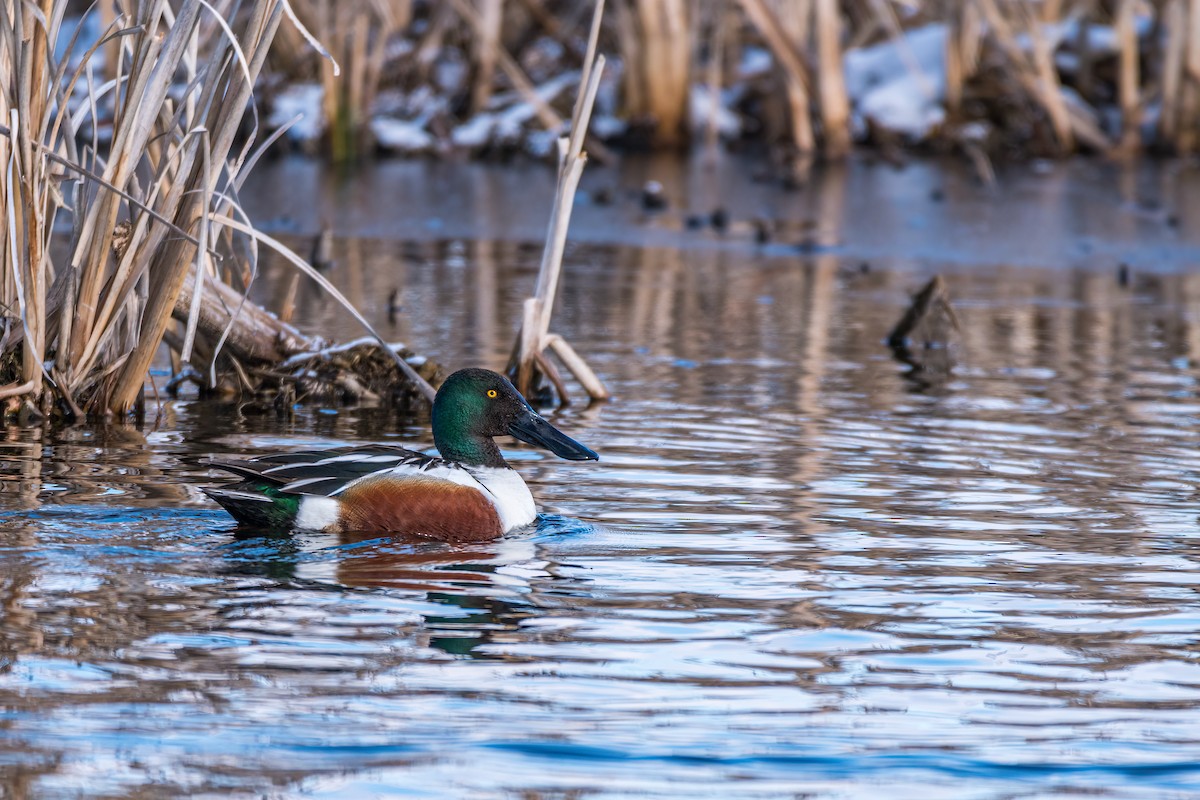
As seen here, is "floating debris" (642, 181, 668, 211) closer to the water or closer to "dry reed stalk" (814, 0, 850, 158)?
"dry reed stalk" (814, 0, 850, 158)

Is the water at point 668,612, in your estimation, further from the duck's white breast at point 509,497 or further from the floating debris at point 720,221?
the floating debris at point 720,221

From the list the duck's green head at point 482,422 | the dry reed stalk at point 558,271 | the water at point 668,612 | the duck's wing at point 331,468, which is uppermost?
the dry reed stalk at point 558,271

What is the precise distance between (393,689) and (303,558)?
140cm

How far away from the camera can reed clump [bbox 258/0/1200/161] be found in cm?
2055

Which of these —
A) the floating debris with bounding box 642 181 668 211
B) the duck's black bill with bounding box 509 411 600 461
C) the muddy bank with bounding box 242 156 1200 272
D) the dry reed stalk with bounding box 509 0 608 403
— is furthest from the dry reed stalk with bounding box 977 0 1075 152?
the duck's black bill with bounding box 509 411 600 461

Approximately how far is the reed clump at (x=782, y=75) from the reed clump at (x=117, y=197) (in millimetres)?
12470

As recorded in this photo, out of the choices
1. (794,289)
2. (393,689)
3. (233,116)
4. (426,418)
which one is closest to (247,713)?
(393,689)

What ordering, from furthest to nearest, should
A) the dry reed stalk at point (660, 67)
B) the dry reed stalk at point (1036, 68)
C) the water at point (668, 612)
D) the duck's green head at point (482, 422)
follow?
the dry reed stalk at point (660, 67), the dry reed stalk at point (1036, 68), the duck's green head at point (482, 422), the water at point (668, 612)

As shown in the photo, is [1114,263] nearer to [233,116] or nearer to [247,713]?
[233,116]

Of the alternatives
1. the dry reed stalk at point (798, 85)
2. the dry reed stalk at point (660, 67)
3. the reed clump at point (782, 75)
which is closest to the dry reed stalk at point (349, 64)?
the reed clump at point (782, 75)

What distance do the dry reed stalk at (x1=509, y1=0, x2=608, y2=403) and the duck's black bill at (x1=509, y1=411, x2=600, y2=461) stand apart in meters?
1.48

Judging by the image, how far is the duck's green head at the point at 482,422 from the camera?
6.18 m

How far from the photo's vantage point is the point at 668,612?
4.88m

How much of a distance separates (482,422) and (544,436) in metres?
0.26
